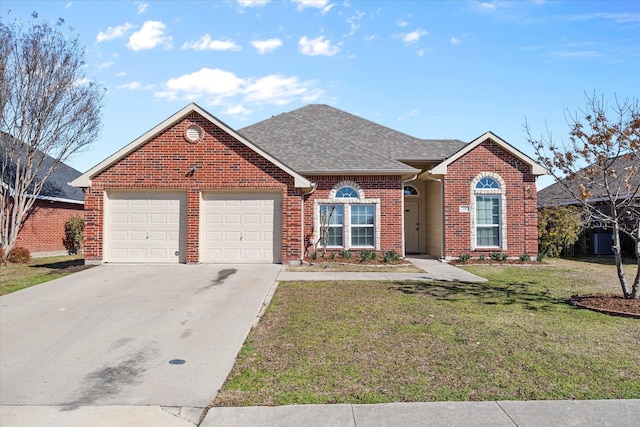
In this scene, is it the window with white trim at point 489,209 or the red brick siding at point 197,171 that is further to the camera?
the window with white trim at point 489,209

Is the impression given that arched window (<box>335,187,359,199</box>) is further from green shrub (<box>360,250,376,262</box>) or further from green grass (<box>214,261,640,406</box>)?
green grass (<box>214,261,640,406</box>)

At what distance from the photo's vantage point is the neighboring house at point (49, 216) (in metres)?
20.2

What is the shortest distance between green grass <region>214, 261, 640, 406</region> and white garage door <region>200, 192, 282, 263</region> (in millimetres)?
4471

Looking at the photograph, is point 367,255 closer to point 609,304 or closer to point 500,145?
point 500,145

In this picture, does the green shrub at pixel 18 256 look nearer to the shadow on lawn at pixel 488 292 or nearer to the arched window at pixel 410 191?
the shadow on lawn at pixel 488 292

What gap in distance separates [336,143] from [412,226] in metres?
4.96

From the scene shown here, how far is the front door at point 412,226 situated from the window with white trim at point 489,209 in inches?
124

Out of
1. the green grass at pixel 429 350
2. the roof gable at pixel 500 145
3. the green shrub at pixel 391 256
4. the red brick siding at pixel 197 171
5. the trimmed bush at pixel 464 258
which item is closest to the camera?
the green grass at pixel 429 350

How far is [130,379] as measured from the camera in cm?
535

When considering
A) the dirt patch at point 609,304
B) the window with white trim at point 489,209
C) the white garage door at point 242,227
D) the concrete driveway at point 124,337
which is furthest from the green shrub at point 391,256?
the dirt patch at point 609,304

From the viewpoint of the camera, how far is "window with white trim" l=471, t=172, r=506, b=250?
16797mm

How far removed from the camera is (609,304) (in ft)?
28.5

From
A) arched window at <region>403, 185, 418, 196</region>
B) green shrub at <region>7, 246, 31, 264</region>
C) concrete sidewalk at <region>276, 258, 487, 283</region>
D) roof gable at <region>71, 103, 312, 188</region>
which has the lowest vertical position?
concrete sidewalk at <region>276, 258, 487, 283</region>

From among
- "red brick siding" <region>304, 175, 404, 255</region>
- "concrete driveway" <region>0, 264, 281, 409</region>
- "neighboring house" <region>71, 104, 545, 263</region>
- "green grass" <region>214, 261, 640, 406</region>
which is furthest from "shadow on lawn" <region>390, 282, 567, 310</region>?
"red brick siding" <region>304, 175, 404, 255</region>
